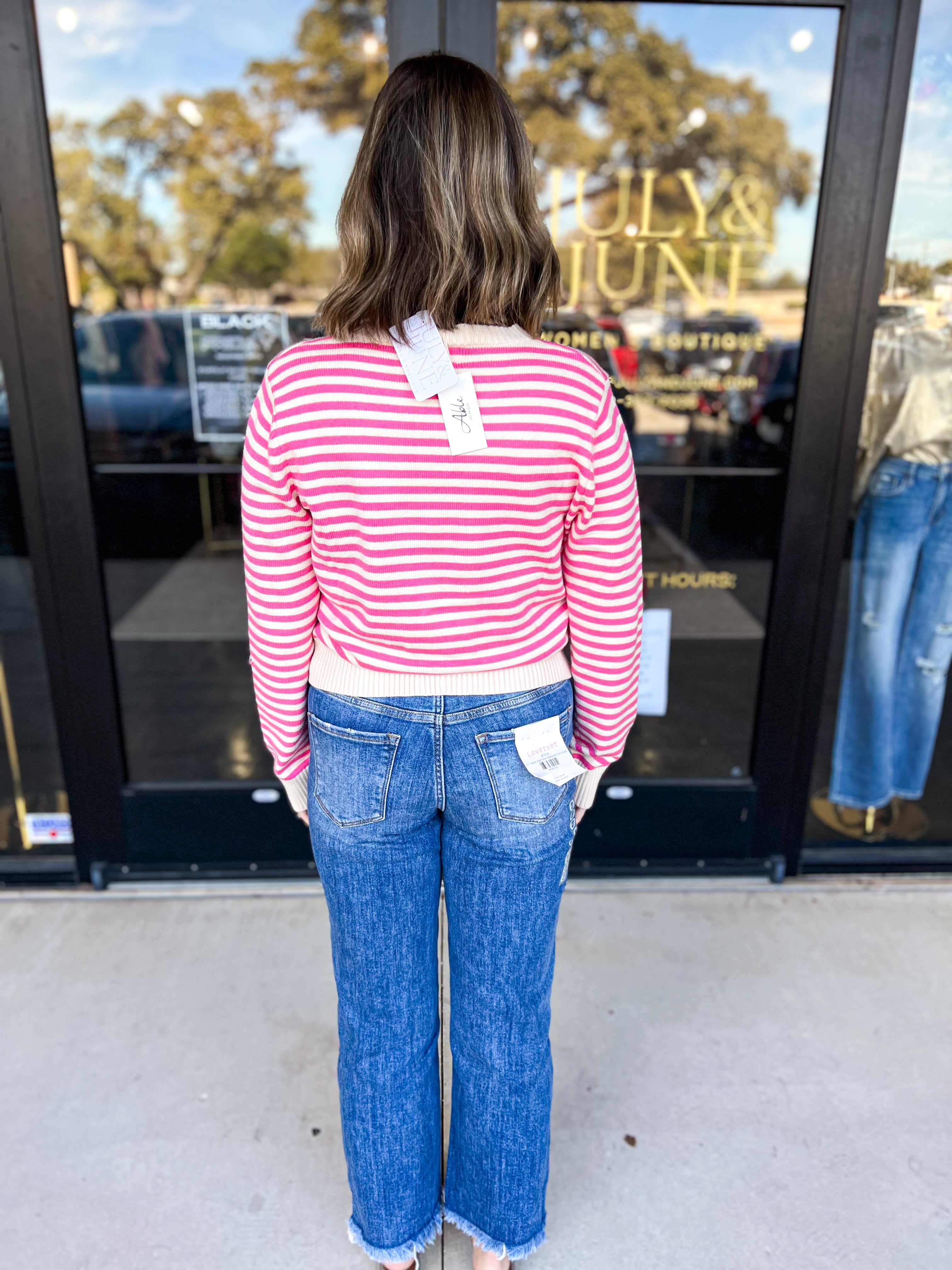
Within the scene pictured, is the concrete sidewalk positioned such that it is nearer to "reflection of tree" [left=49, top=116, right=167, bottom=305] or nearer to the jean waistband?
the jean waistband

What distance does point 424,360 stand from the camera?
1.09 metres

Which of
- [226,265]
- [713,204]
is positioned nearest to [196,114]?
[226,265]

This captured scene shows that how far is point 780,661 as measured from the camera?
253 centimetres

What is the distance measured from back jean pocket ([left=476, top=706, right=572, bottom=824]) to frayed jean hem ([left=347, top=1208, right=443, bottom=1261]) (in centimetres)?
81

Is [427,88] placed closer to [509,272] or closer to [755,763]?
[509,272]

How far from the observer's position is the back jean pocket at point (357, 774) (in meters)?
1.26

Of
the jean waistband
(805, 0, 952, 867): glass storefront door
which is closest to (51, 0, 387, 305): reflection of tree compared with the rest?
(805, 0, 952, 867): glass storefront door

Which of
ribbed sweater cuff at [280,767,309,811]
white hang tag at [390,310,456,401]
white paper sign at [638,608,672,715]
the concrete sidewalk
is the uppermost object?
white hang tag at [390,310,456,401]

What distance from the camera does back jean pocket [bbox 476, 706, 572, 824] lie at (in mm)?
1263

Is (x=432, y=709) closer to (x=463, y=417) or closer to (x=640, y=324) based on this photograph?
(x=463, y=417)

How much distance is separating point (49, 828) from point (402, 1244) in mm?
1646

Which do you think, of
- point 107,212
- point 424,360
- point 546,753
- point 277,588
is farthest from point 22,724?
point 424,360

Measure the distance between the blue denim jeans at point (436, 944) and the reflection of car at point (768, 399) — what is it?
1343 millimetres

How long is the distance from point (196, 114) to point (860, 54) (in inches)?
91.2
